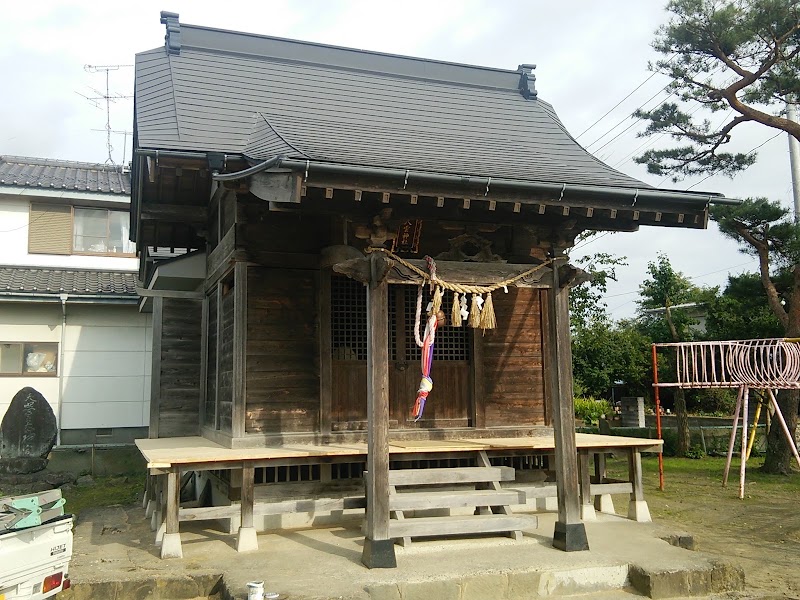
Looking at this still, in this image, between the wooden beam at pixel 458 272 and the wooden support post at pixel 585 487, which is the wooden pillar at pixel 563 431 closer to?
the wooden beam at pixel 458 272

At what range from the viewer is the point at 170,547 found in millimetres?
6180

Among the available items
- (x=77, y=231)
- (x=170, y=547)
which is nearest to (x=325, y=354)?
(x=170, y=547)

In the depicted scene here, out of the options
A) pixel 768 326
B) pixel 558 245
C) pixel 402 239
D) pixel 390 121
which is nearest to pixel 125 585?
pixel 402 239

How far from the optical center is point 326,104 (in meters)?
9.42

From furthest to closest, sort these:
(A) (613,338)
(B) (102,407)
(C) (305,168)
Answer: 1. (A) (613,338)
2. (B) (102,407)
3. (C) (305,168)

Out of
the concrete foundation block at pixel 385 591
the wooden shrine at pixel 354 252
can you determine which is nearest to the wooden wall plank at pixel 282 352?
the wooden shrine at pixel 354 252

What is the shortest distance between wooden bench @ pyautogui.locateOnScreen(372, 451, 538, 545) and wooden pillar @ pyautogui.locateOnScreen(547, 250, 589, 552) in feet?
1.20

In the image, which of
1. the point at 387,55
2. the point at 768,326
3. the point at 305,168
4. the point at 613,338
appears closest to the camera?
the point at 305,168

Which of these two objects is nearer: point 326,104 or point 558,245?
point 558,245

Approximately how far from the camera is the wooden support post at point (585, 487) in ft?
25.2

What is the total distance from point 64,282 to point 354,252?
10.1 m

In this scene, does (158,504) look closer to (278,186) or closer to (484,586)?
(484,586)

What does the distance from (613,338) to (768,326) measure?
6546 mm

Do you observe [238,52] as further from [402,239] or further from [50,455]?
[50,455]
